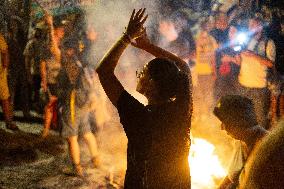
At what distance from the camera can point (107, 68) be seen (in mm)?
2383

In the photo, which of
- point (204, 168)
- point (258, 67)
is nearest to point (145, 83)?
point (204, 168)

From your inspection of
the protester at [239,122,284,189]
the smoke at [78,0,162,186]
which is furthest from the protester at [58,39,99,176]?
the protester at [239,122,284,189]

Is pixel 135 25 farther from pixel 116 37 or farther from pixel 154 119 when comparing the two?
pixel 116 37

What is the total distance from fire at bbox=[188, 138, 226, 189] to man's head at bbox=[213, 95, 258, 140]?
3.00 metres

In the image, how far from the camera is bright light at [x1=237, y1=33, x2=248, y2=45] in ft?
24.8

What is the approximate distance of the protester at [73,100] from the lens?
237 inches

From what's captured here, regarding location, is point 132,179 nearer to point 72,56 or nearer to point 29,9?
point 72,56

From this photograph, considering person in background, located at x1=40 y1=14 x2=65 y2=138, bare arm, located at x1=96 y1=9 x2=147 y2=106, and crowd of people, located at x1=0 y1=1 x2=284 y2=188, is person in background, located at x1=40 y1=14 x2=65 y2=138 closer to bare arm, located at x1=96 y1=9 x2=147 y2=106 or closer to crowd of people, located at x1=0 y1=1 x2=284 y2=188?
crowd of people, located at x1=0 y1=1 x2=284 y2=188

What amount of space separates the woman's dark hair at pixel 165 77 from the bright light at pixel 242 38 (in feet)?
18.4

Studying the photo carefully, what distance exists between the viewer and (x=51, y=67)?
7352 millimetres

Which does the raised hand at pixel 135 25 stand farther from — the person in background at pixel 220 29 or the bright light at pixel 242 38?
the person in background at pixel 220 29

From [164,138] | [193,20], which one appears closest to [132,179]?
[164,138]

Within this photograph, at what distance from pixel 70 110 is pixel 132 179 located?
3.76 meters

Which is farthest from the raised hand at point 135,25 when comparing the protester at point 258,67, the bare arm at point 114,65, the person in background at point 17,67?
the person in background at point 17,67
